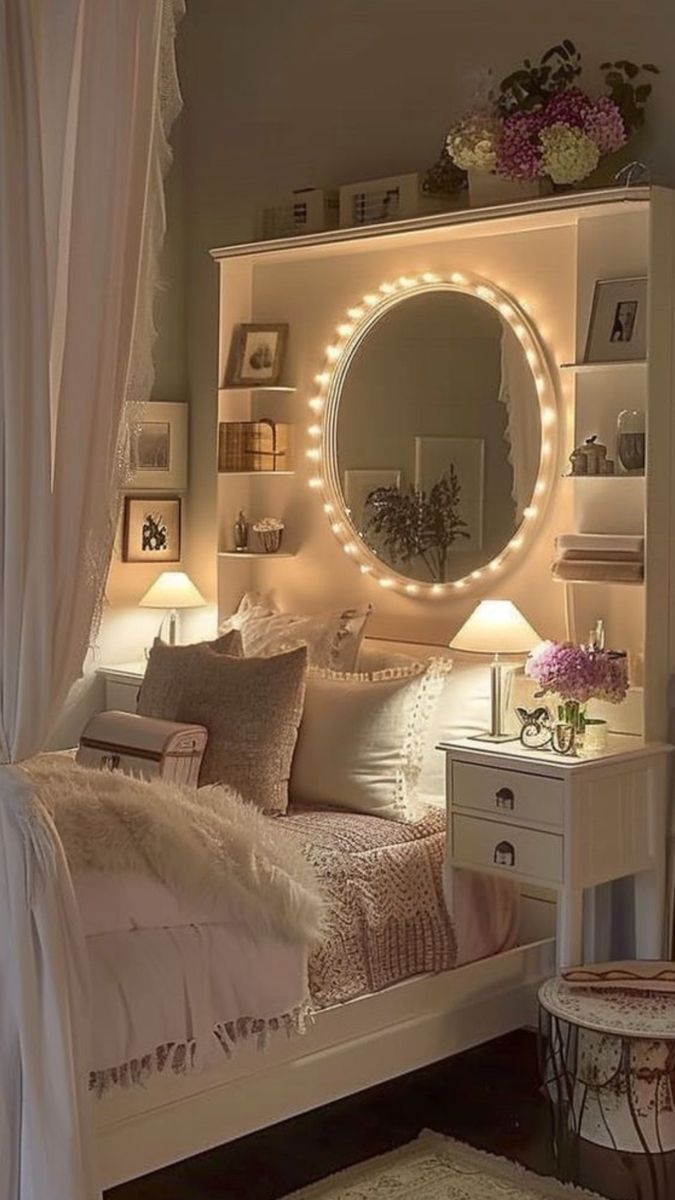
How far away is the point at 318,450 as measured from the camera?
4.66 meters

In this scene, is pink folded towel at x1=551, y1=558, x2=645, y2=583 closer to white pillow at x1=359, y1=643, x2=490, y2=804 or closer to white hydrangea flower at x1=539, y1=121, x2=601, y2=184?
white pillow at x1=359, y1=643, x2=490, y2=804

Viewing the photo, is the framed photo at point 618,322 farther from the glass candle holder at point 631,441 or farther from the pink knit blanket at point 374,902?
the pink knit blanket at point 374,902

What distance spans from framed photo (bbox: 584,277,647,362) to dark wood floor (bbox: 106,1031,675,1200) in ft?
5.80

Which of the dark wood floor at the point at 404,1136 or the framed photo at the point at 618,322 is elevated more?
the framed photo at the point at 618,322

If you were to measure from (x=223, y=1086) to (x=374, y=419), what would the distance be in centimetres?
205

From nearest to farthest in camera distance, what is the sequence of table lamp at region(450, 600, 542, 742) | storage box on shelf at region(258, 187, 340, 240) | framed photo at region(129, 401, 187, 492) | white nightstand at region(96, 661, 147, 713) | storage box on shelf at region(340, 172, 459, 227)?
table lamp at region(450, 600, 542, 742), storage box on shelf at region(340, 172, 459, 227), storage box on shelf at region(258, 187, 340, 240), white nightstand at region(96, 661, 147, 713), framed photo at region(129, 401, 187, 492)

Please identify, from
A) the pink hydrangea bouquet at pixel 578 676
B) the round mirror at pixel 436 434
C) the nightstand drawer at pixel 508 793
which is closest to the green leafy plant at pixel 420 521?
the round mirror at pixel 436 434

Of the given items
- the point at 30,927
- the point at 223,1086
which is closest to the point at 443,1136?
the point at 223,1086

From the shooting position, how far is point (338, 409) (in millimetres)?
4602

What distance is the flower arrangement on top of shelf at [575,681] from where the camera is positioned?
3641mm

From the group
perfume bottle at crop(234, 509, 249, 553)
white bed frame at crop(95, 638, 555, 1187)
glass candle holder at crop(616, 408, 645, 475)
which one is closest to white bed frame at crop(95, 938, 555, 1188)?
white bed frame at crop(95, 638, 555, 1187)

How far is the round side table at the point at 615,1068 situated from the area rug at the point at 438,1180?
17 centimetres

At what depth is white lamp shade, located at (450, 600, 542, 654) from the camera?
3879 mm

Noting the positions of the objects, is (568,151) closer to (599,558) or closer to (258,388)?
(599,558)
